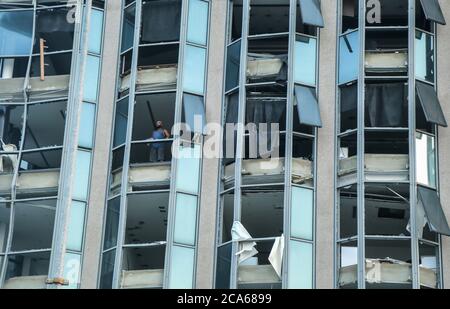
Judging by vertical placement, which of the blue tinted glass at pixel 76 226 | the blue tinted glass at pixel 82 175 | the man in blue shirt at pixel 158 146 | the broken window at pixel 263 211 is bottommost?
the blue tinted glass at pixel 76 226

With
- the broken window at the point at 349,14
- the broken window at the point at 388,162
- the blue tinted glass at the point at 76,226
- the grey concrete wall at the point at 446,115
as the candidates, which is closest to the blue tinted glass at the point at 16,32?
the blue tinted glass at the point at 76,226

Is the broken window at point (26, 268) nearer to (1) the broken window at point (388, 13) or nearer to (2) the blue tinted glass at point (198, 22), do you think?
(2) the blue tinted glass at point (198, 22)

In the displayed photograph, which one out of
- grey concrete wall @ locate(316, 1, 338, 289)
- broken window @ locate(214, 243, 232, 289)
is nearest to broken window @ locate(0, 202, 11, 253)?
broken window @ locate(214, 243, 232, 289)

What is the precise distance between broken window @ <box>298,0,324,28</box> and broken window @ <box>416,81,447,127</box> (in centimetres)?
409

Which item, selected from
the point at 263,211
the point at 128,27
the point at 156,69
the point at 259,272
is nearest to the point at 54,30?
the point at 128,27

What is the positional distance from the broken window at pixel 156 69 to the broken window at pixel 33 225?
17.5ft

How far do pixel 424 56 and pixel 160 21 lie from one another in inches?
376

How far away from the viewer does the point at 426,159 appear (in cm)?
3912

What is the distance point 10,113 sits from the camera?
43.1m

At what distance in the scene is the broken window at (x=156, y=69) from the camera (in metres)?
41.3

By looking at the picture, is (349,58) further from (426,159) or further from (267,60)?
(426,159)

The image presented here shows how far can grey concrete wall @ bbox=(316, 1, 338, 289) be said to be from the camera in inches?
1486

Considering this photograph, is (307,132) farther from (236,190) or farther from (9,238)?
(9,238)
